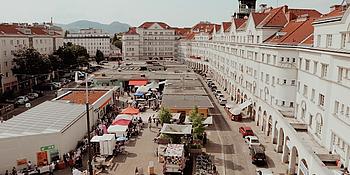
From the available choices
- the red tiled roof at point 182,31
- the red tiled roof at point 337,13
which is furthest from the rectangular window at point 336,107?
the red tiled roof at point 182,31

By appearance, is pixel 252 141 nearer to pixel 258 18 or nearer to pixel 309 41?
pixel 309 41

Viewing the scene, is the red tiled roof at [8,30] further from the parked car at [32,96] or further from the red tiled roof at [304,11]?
the red tiled roof at [304,11]

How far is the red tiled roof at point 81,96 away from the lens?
135 feet

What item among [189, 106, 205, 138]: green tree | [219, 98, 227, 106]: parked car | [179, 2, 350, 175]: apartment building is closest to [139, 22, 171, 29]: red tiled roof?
[179, 2, 350, 175]: apartment building

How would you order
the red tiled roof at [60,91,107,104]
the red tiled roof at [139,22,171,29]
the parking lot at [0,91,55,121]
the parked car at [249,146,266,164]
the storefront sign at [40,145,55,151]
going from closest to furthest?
the storefront sign at [40,145,55,151]
the parked car at [249,146,266,164]
the red tiled roof at [60,91,107,104]
the parking lot at [0,91,55,121]
the red tiled roof at [139,22,171,29]

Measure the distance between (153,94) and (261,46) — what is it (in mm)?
22575

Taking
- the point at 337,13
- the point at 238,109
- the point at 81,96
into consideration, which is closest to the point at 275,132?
the point at 238,109

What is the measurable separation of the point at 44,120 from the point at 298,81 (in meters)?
25.0

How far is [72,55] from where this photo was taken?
8188cm

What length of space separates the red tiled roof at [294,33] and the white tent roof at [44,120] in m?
23.4

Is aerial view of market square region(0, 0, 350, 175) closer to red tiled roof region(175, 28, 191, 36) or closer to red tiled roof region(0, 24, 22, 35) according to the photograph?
red tiled roof region(0, 24, 22, 35)

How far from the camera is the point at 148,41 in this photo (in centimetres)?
12606

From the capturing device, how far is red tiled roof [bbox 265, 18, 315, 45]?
106 feet

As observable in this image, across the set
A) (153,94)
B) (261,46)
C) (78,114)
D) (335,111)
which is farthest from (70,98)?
(335,111)
